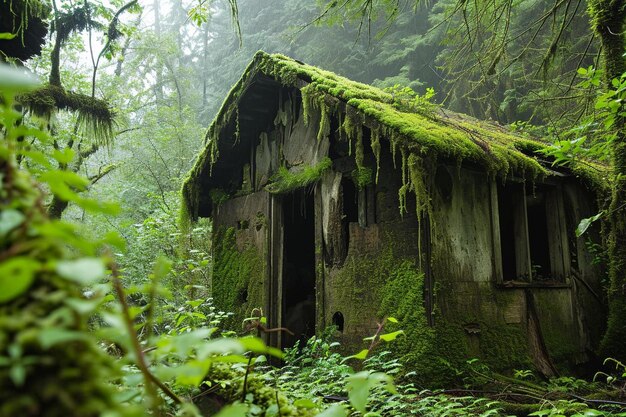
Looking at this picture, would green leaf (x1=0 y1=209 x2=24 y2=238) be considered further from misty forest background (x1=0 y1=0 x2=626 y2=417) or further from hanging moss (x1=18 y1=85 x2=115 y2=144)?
hanging moss (x1=18 y1=85 x2=115 y2=144)

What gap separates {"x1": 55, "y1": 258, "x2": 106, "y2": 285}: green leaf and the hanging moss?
332 inches

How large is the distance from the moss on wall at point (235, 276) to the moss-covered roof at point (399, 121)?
2227 mm

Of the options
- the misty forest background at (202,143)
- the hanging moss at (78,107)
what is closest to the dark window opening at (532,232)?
the misty forest background at (202,143)

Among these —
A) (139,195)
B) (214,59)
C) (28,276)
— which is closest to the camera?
(28,276)

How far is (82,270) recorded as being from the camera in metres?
0.63

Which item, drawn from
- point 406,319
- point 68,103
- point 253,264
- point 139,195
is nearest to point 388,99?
point 406,319

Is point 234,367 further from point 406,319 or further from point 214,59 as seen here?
point 214,59

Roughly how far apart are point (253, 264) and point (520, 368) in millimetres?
4291

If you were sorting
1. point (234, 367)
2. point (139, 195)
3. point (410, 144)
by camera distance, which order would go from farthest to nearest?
point (139, 195)
point (410, 144)
point (234, 367)

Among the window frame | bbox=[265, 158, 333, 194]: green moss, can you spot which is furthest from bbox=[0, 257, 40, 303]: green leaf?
the window frame

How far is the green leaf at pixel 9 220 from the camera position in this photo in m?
0.65

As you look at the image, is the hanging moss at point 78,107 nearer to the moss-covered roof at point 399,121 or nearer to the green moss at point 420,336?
the moss-covered roof at point 399,121

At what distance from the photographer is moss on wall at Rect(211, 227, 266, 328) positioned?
791 cm

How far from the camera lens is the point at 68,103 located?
883cm
